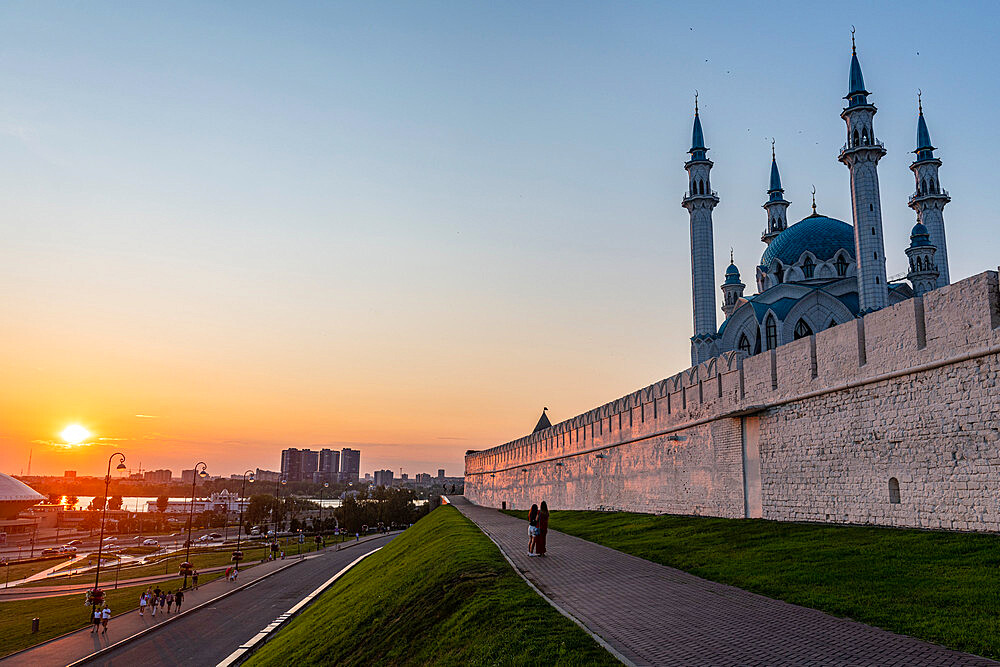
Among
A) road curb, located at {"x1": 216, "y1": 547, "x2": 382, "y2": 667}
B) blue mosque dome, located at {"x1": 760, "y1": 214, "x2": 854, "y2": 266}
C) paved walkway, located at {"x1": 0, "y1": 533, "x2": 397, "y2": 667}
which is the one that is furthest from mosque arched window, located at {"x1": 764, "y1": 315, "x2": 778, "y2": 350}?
paved walkway, located at {"x1": 0, "y1": 533, "x2": 397, "y2": 667}

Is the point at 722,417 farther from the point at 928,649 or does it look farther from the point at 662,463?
the point at 928,649

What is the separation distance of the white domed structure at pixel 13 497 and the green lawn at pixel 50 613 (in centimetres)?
7386

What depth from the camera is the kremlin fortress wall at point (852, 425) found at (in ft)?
34.4

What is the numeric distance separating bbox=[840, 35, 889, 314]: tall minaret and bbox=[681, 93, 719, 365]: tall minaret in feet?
27.3

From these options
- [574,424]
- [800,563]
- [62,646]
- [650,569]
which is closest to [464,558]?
[650,569]

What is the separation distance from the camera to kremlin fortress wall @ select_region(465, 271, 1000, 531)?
10477 mm

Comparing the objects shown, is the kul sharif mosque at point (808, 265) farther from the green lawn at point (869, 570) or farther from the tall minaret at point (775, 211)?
the green lawn at point (869, 570)

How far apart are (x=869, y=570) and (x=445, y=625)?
5.71m

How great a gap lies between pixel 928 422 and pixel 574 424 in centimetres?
2274

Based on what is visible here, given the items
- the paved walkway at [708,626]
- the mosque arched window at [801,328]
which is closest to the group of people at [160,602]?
the paved walkway at [708,626]

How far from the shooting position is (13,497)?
93.6 metres

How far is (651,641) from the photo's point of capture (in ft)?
22.9

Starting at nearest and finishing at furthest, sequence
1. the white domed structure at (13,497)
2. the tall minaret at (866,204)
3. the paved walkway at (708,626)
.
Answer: the paved walkway at (708,626) < the tall minaret at (866,204) < the white domed structure at (13,497)

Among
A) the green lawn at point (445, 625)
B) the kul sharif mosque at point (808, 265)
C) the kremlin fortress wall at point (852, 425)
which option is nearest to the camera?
the green lawn at point (445, 625)
